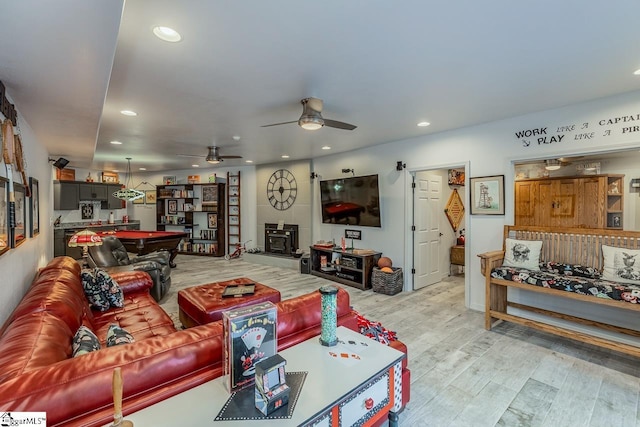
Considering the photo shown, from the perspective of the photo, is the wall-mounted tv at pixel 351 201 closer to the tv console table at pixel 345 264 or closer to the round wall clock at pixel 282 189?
the tv console table at pixel 345 264

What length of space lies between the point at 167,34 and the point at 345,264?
4508 millimetres

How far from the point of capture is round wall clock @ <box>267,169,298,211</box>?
717 cm

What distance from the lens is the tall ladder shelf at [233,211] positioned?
27.6 feet

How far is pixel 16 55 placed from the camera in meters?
1.52

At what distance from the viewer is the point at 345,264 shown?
5605mm

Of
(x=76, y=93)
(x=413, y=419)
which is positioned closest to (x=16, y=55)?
(x=76, y=93)

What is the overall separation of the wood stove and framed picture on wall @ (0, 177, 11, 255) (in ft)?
17.4

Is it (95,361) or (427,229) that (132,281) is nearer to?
(95,361)

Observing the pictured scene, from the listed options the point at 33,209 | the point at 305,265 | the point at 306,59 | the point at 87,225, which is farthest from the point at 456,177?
the point at 87,225

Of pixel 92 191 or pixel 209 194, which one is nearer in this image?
pixel 92 191

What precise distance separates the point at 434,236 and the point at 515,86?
10.3ft

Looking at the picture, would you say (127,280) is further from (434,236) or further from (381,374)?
(434,236)

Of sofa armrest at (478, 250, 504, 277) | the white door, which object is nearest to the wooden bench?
sofa armrest at (478, 250, 504, 277)

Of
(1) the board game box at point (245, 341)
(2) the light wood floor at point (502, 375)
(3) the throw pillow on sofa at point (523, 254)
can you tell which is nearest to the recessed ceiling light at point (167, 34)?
(1) the board game box at point (245, 341)
